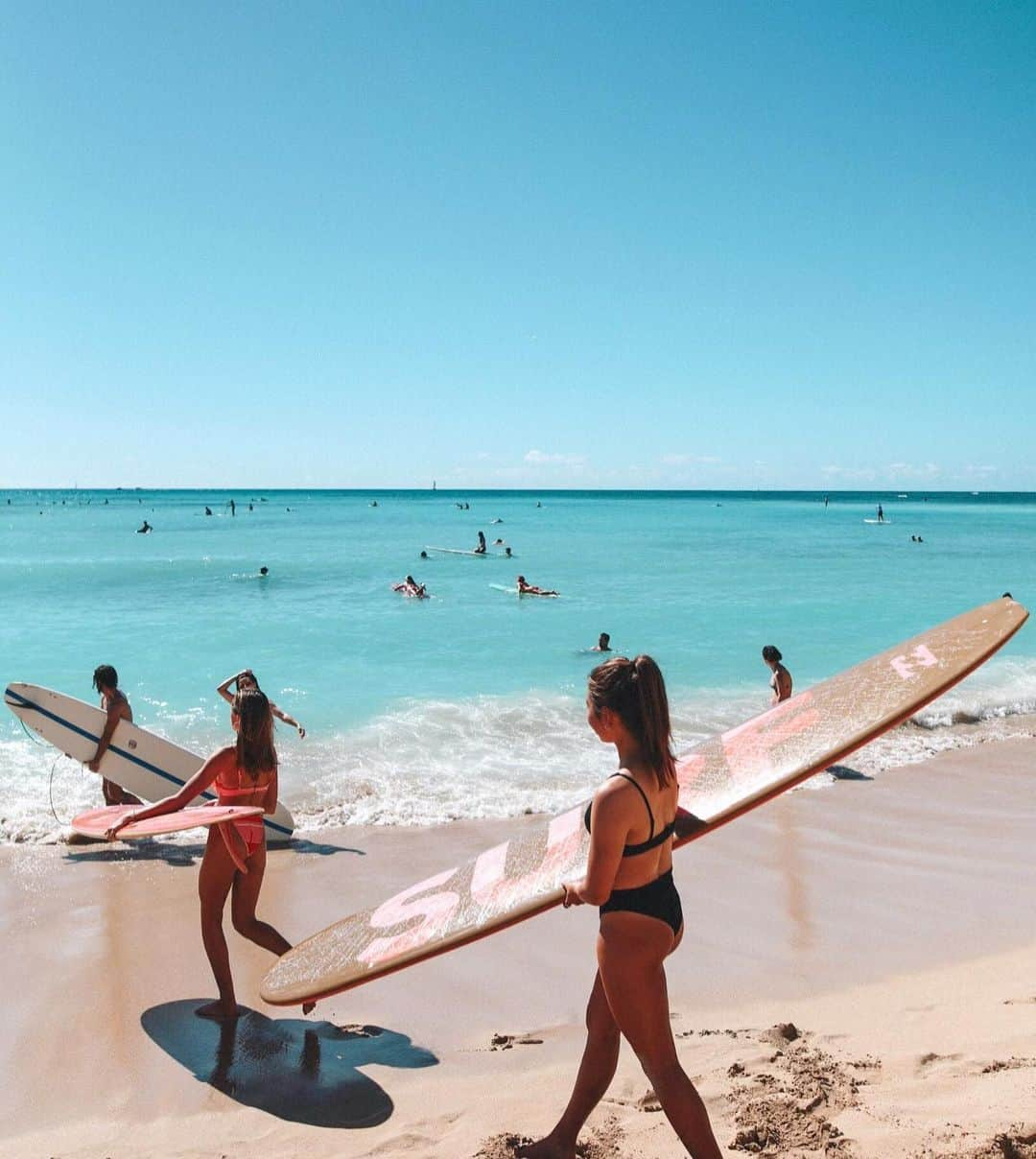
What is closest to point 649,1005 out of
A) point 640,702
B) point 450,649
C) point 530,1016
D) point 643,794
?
point 643,794

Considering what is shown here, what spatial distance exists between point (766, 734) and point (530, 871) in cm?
97

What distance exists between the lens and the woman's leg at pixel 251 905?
4.02 metres

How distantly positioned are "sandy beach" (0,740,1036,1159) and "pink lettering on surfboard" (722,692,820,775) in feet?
4.04

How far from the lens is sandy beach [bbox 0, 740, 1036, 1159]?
317 centimetres

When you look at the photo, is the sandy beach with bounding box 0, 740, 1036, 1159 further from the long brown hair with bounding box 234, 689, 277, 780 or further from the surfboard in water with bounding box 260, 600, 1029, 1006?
the long brown hair with bounding box 234, 689, 277, 780

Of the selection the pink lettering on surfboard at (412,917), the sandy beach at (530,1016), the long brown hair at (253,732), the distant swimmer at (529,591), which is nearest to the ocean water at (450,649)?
the distant swimmer at (529,591)

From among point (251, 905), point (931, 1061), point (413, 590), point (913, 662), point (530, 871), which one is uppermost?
point (913, 662)

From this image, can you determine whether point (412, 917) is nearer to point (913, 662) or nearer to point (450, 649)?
point (913, 662)

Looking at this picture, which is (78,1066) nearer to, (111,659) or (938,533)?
(111,659)

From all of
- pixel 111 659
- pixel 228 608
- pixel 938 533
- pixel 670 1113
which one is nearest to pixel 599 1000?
pixel 670 1113

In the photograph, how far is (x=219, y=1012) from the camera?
4.23 m

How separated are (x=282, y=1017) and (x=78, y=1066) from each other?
34.6 inches

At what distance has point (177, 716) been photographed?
12055 millimetres

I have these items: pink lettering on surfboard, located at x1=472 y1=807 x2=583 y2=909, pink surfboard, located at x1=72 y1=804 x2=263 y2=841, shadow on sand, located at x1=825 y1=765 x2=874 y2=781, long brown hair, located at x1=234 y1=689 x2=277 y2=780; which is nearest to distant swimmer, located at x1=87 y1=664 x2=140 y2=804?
pink surfboard, located at x1=72 y1=804 x2=263 y2=841
